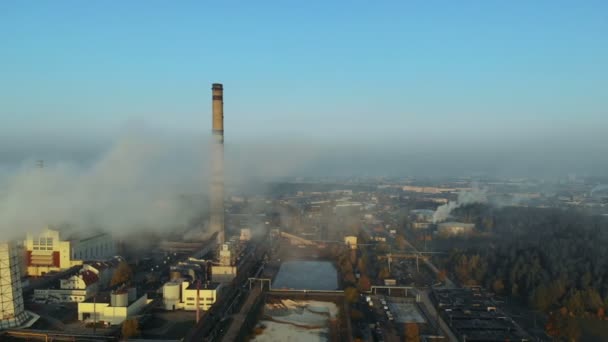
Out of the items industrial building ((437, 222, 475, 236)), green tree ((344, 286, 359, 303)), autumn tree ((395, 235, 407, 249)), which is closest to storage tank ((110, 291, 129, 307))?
green tree ((344, 286, 359, 303))

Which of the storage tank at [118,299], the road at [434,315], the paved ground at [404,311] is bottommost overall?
the paved ground at [404,311]

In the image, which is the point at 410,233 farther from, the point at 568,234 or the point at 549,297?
the point at 549,297

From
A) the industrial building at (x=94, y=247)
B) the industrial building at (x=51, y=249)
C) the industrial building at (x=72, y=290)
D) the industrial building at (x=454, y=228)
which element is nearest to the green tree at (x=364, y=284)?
the industrial building at (x=72, y=290)

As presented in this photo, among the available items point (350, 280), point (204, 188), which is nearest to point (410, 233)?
point (350, 280)

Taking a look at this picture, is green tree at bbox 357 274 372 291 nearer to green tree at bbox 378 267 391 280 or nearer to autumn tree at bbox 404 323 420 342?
green tree at bbox 378 267 391 280

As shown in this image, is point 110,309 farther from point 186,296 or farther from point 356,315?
point 356,315

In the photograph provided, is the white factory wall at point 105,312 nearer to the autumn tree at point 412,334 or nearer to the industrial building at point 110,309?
the industrial building at point 110,309
